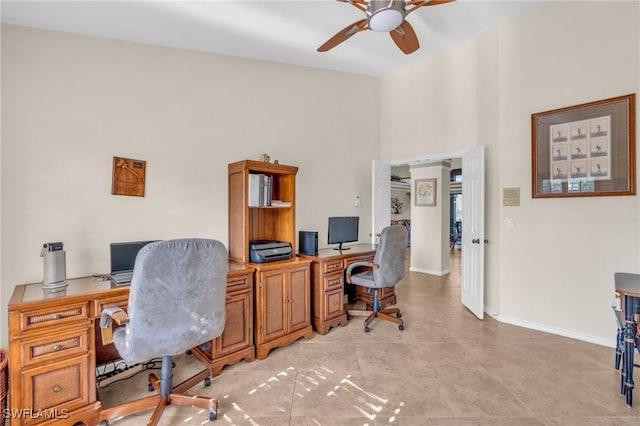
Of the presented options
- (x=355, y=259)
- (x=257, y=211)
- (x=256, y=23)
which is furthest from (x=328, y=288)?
(x=256, y=23)

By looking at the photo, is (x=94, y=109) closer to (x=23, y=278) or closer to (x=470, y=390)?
(x=23, y=278)

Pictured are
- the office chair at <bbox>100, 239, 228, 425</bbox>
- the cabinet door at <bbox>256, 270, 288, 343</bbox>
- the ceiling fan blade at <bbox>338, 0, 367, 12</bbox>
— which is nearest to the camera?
the office chair at <bbox>100, 239, 228, 425</bbox>

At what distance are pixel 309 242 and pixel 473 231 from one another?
2.06 meters

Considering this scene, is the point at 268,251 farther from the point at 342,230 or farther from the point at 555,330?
the point at 555,330

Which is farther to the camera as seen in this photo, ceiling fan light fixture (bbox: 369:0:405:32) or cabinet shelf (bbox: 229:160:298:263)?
cabinet shelf (bbox: 229:160:298:263)

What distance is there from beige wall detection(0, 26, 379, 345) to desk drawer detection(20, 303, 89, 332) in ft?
2.21

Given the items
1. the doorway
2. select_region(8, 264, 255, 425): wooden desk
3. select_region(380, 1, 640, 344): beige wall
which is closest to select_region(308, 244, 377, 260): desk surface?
the doorway

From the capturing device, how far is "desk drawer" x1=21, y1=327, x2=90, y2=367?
1603 mm

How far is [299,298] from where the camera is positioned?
9.37ft

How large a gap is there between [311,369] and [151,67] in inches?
119

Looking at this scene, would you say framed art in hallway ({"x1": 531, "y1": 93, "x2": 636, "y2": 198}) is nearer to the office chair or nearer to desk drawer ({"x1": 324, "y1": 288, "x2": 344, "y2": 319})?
desk drawer ({"x1": 324, "y1": 288, "x2": 344, "y2": 319})

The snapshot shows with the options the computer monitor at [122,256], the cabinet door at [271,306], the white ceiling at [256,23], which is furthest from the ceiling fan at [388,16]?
the computer monitor at [122,256]

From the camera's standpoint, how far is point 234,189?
9.31 ft

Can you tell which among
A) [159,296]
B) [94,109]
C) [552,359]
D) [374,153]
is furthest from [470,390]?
[94,109]
